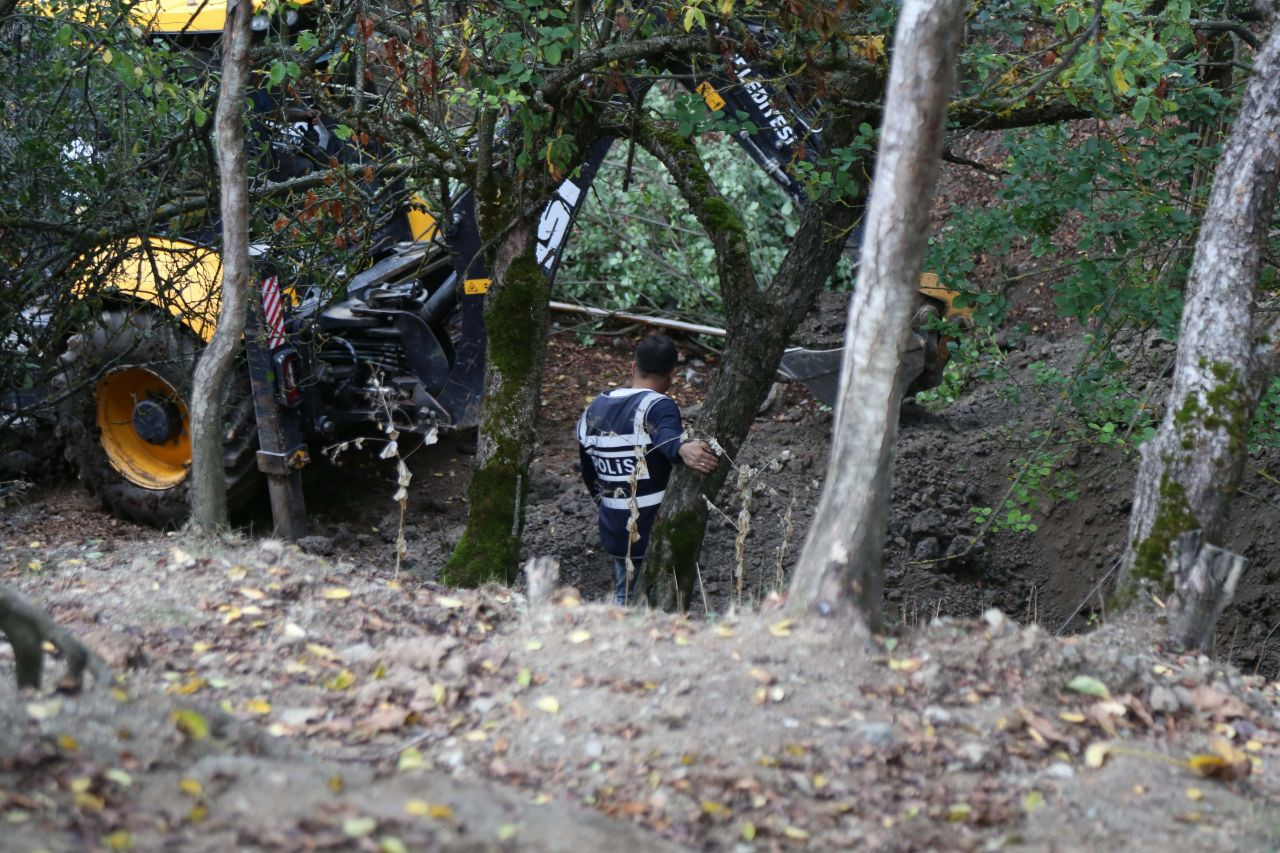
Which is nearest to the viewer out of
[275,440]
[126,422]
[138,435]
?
[275,440]

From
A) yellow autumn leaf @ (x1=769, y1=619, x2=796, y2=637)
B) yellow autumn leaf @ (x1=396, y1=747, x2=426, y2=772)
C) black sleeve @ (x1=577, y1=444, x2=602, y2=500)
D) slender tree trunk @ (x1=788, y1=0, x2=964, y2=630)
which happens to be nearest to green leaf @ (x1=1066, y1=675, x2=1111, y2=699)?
slender tree trunk @ (x1=788, y1=0, x2=964, y2=630)

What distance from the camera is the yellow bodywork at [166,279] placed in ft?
21.4

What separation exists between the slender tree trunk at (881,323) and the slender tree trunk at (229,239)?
8.68ft

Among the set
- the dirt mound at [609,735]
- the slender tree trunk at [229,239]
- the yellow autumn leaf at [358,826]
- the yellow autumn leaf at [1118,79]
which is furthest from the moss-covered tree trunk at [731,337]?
the yellow autumn leaf at [358,826]

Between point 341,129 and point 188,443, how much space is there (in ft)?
9.18

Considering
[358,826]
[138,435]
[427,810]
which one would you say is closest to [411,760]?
[427,810]

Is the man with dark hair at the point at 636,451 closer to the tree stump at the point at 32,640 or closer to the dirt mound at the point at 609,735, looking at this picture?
the dirt mound at the point at 609,735

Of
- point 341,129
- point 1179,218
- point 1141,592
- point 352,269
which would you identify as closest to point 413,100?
point 341,129

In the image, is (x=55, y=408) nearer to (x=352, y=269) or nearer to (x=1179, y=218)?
(x=352, y=269)

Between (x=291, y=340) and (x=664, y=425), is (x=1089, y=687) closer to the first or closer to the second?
(x=664, y=425)

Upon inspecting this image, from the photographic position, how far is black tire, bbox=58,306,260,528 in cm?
722

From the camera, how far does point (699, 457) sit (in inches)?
223

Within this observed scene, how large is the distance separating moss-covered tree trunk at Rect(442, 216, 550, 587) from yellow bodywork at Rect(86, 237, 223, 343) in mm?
1538

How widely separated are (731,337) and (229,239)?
8.00 ft
